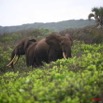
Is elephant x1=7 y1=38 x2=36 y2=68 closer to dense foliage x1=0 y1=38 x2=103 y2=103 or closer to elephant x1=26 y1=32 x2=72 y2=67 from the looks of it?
elephant x1=26 y1=32 x2=72 y2=67

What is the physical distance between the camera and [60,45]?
503 inches

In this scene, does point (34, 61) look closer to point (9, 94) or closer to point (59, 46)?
point (59, 46)

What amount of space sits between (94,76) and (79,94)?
109cm

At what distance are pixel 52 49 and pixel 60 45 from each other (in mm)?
357

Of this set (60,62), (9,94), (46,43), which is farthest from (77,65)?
(46,43)

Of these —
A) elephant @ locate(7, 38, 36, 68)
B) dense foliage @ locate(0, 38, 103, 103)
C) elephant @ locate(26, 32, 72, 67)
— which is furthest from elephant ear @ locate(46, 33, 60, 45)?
dense foliage @ locate(0, 38, 103, 103)

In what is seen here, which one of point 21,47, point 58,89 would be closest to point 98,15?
point 21,47

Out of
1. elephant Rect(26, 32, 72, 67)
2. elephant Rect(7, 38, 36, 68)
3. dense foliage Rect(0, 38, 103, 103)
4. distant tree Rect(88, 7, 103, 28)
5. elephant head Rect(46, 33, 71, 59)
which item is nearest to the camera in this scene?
dense foliage Rect(0, 38, 103, 103)

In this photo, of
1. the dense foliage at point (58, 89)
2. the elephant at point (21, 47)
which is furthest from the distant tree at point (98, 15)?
the dense foliage at point (58, 89)

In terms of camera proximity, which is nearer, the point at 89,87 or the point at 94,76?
the point at 89,87

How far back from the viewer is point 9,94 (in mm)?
7273

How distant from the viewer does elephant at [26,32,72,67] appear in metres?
12.7

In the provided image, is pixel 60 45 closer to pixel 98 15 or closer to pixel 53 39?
pixel 53 39

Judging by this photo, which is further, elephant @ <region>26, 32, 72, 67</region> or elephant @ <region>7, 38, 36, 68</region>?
elephant @ <region>7, 38, 36, 68</region>
